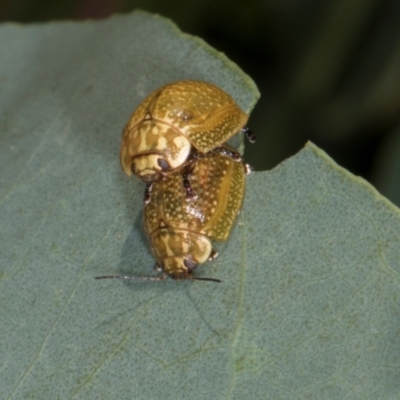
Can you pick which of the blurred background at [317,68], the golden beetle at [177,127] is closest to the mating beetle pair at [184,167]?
the golden beetle at [177,127]

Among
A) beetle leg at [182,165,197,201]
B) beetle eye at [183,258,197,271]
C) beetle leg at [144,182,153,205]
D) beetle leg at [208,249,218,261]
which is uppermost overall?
beetle leg at [182,165,197,201]

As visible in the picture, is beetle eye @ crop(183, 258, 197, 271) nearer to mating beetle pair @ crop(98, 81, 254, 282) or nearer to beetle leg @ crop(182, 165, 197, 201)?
mating beetle pair @ crop(98, 81, 254, 282)

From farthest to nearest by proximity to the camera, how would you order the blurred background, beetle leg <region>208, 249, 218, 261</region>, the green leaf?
the blurred background < beetle leg <region>208, 249, 218, 261</region> < the green leaf

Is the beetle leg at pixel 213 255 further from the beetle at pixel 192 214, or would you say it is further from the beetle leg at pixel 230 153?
A: the beetle leg at pixel 230 153

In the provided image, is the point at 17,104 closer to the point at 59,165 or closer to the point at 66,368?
the point at 59,165

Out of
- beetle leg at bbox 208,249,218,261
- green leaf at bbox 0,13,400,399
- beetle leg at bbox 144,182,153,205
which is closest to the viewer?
green leaf at bbox 0,13,400,399

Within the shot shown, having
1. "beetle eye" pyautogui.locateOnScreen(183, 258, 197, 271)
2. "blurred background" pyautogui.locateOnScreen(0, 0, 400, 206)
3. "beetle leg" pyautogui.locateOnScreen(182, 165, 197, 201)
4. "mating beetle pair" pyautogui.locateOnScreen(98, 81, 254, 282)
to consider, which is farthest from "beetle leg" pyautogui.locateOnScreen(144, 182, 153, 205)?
"blurred background" pyautogui.locateOnScreen(0, 0, 400, 206)
